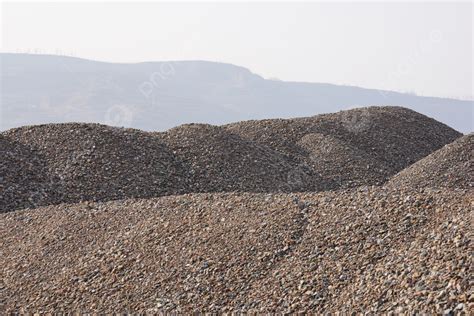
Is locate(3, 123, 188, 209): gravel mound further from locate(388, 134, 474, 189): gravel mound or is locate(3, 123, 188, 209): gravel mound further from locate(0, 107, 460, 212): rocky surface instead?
locate(388, 134, 474, 189): gravel mound

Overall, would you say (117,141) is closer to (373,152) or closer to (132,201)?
(132,201)

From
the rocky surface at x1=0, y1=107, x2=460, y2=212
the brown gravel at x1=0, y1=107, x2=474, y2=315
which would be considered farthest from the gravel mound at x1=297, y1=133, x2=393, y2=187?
the brown gravel at x1=0, y1=107, x2=474, y2=315

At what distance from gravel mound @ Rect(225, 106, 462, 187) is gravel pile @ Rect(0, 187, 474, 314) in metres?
12.0

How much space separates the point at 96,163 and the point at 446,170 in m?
12.3

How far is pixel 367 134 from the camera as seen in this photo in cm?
2881

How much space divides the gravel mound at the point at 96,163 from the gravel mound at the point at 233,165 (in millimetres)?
695

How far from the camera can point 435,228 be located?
9.95 m

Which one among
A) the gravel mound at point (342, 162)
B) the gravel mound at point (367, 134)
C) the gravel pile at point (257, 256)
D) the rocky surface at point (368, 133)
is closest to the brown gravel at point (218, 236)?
the gravel pile at point (257, 256)

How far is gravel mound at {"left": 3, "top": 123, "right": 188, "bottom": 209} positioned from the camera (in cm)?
1986

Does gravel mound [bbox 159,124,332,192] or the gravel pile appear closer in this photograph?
the gravel pile

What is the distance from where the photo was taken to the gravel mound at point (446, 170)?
20.1 metres

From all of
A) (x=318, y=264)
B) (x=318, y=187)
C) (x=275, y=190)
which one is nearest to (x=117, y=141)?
(x=275, y=190)

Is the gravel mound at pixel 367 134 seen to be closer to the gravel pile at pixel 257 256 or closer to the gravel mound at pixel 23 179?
the gravel mound at pixel 23 179

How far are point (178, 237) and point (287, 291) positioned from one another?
141 inches
